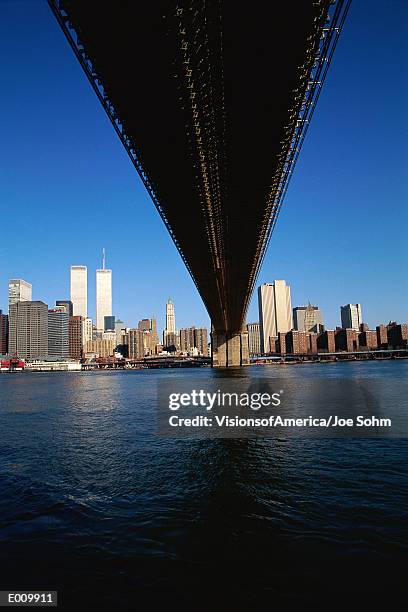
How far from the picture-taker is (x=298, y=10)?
1238 cm

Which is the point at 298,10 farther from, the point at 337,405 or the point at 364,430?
the point at 337,405

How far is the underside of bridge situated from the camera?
12.5 m

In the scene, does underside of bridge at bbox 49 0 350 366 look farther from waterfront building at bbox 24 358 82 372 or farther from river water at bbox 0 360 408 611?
waterfront building at bbox 24 358 82 372

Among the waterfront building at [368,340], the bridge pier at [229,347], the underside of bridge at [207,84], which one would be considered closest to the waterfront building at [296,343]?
the waterfront building at [368,340]

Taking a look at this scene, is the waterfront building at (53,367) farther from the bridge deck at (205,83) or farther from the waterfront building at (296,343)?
the bridge deck at (205,83)

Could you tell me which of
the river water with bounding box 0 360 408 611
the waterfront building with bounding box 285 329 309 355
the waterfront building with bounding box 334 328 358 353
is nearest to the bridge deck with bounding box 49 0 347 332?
the river water with bounding box 0 360 408 611

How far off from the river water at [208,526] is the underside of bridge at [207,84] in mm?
12396

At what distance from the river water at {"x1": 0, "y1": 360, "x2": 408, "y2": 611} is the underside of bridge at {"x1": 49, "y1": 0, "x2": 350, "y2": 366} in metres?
12.4

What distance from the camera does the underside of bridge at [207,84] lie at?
12.5 metres

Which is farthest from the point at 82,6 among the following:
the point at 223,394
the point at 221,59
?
the point at 223,394

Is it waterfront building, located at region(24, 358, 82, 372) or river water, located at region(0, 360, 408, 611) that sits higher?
river water, located at region(0, 360, 408, 611)

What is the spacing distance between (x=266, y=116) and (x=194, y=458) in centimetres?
1413

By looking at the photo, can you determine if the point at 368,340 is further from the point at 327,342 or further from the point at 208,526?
the point at 208,526

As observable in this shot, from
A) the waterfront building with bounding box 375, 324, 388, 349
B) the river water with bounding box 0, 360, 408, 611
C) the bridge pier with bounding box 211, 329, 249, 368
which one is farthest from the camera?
the waterfront building with bounding box 375, 324, 388, 349
